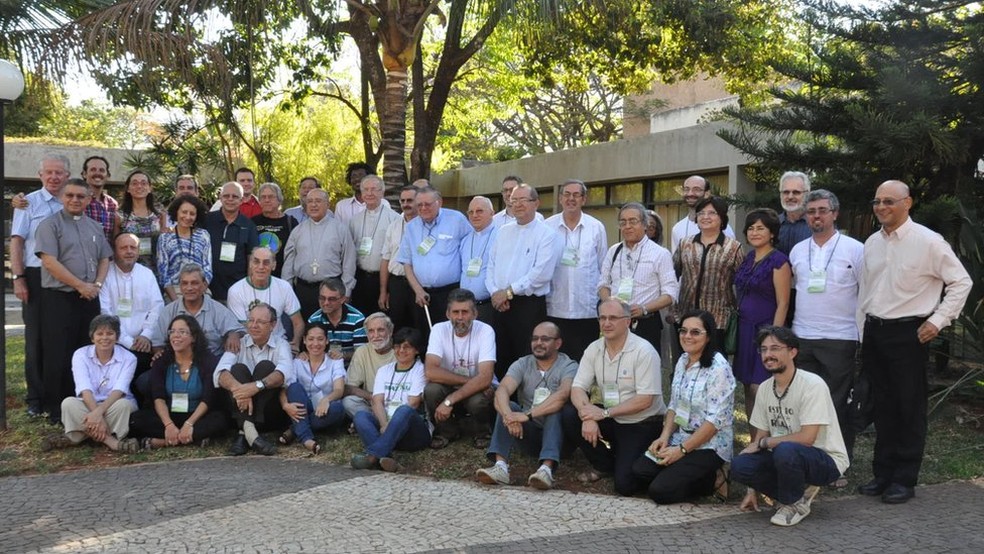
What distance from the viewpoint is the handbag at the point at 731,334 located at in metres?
6.37

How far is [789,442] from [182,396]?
4467mm

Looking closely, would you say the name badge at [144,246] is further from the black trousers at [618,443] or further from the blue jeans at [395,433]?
the black trousers at [618,443]

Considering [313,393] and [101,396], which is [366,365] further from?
[101,396]

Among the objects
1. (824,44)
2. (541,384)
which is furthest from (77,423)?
(824,44)

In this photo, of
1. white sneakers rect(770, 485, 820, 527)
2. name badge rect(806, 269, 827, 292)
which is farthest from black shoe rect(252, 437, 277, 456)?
name badge rect(806, 269, 827, 292)

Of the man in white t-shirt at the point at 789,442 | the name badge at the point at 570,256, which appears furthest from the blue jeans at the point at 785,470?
the name badge at the point at 570,256

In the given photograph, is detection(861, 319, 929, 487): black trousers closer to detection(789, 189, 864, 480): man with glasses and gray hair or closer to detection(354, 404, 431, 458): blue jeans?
detection(789, 189, 864, 480): man with glasses and gray hair

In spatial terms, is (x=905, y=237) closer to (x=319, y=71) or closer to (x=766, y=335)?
(x=766, y=335)

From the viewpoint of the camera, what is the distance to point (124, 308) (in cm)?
745

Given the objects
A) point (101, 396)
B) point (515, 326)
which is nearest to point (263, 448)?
point (101, 396)

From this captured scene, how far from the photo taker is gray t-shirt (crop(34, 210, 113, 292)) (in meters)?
7.25

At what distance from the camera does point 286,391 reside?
23.1 feet

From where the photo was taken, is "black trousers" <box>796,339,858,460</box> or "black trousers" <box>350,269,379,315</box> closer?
"black trousers" <box>796,339,858,460</box>

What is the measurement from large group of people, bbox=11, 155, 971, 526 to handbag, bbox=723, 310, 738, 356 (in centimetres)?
2
